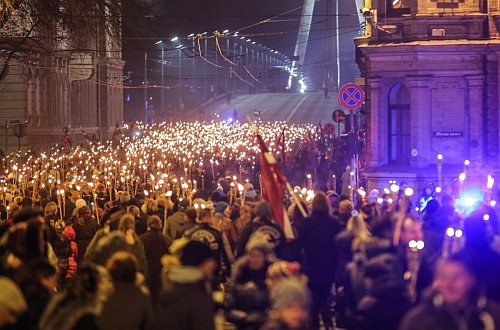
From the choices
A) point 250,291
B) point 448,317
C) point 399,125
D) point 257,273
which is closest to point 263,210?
point 257,273

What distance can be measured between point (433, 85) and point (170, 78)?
67148 mm

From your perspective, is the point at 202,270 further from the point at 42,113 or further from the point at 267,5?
the point at 267,5

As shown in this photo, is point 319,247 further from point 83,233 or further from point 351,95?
point 351,95

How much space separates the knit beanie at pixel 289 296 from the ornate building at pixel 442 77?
2217 cm

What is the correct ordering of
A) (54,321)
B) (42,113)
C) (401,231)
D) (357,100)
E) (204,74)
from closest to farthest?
1. (54,321)
2. (401,231)
3. (357,100)
4. (42,113)
5. (204,74)

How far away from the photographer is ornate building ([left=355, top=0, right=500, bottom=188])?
30.1m

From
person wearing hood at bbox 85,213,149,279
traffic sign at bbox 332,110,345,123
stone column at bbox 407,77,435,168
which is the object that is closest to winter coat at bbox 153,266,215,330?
person wearing hood at bbox 85,213,149,279

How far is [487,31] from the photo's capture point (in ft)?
99.1

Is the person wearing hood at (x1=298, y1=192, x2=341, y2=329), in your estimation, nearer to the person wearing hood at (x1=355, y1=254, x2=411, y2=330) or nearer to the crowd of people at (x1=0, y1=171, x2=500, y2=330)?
the crowd of people at (x1=0, y1=171, x2=500, y2=330)

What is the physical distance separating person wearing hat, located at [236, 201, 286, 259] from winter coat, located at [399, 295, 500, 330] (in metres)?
4.44

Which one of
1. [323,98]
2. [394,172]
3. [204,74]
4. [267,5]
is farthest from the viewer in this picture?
[267,5]

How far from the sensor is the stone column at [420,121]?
99.2ft

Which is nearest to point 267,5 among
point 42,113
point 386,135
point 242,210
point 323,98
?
point 323,98

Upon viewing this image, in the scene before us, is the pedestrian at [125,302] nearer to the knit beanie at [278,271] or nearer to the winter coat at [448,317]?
the knit beanie at [278,271]
